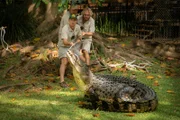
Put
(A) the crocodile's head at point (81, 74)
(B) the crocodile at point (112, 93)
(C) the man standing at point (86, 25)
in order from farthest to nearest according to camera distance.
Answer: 1. (C) the man standing at point (86, 25)
2. (A) the crocodile's head at point (81, 74)
3. (B) the crocodile at point (112, 93)

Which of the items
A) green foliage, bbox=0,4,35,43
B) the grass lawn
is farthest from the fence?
the grass lawn

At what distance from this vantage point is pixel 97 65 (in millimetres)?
10297

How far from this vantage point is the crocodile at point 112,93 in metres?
6.60

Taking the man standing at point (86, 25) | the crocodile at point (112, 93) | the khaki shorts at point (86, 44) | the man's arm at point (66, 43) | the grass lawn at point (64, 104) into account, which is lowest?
the grass lawn at point (64, 104)

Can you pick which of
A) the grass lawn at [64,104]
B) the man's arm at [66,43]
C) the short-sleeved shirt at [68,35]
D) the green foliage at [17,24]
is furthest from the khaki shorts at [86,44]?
the green foliage at [17,24]

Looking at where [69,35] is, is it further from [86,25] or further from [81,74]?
[81,74]

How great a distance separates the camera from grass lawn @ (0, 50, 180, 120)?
6.38m

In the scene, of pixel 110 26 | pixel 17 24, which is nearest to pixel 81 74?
pixel 17 24

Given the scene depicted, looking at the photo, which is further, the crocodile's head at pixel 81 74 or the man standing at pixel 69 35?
the man standing at pixel 69 35

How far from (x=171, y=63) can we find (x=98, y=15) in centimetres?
322

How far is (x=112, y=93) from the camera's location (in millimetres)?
6703

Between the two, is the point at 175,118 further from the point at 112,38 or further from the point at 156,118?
the point at 112,38

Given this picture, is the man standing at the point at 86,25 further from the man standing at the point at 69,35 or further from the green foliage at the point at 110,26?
the green foliage at the point at 110,26

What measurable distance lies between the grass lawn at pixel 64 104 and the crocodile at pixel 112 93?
5.3 inches
